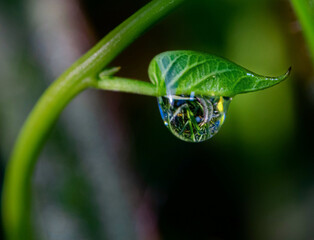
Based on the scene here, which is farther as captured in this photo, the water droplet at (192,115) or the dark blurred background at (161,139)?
the dark blurred background at (161,139)

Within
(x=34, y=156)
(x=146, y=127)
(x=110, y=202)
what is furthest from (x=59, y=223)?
(x=34, y=156)

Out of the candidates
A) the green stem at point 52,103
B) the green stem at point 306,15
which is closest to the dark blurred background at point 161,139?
the green stem at point 52,103

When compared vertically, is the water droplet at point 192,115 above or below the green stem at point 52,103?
below

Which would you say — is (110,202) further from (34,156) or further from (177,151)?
(34,156)

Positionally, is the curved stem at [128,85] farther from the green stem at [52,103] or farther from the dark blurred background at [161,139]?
the dark blurred background at [161,139]

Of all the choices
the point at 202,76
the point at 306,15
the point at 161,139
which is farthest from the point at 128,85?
the point at 161,139

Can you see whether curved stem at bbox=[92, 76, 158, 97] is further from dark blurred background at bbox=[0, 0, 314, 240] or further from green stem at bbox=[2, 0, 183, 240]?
dark blurred background at bbox=[0, 0, 314, 240]

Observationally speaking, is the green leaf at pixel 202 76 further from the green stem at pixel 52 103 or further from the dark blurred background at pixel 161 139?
the dark blurred background at pixel 161 139
